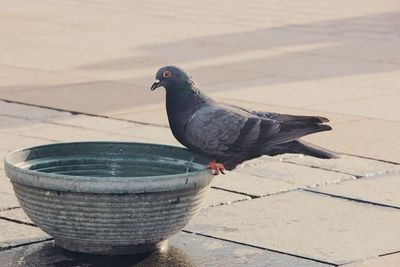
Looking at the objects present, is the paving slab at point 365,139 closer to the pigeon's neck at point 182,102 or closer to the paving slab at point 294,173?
the paving slab at point 294,173

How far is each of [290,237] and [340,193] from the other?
1083 millimetres

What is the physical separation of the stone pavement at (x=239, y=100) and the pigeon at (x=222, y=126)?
0.49 metres

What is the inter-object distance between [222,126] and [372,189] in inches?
67.2

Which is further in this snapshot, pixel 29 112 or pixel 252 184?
pixel 29 112

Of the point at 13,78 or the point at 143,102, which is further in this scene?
the point at 13,78

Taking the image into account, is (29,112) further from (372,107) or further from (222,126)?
(222,126)

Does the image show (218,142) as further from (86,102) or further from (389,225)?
(86,102)

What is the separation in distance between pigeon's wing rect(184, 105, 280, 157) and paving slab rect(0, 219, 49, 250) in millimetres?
992

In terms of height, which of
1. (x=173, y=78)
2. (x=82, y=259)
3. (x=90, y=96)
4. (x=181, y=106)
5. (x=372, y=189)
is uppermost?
(x=173, y=78)

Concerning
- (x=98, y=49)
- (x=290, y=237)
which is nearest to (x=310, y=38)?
(x=98, y=49)

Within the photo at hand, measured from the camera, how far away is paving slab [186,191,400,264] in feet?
19.4

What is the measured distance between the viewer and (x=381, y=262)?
224 inches

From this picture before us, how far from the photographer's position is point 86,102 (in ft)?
33.8

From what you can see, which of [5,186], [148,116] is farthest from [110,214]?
[148,116]
